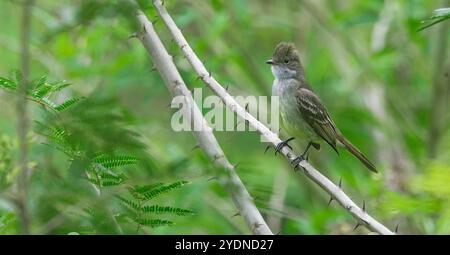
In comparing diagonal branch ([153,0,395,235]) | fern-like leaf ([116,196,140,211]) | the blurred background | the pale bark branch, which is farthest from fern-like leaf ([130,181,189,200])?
the pale bark branch

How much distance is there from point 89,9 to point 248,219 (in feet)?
3.95

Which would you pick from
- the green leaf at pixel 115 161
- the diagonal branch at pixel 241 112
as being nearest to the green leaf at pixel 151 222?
the green leaf at pixel 115 161

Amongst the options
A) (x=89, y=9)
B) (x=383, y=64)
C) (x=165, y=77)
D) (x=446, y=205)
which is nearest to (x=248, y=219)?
(x=165, y=77)

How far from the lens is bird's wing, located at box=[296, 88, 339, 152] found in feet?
20.8

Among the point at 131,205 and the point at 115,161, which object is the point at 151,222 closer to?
the point at 131,205

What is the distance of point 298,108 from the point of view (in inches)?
259

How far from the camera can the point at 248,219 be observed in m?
3.23

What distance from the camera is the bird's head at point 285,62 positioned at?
6.42 meters

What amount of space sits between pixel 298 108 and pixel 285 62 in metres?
0.39

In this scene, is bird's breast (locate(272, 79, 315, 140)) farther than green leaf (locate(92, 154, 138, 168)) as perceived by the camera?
Yes

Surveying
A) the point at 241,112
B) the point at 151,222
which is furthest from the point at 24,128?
the point at 241,112

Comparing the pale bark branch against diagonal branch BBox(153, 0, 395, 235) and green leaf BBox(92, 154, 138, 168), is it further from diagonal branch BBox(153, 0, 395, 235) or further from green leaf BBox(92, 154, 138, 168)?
green leaf BBox(92, 154, 138, 168)

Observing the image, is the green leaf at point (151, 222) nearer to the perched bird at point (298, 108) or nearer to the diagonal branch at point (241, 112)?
the diagonal branch at point (241, 112)

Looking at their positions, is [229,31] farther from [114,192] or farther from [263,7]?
[114,192]
